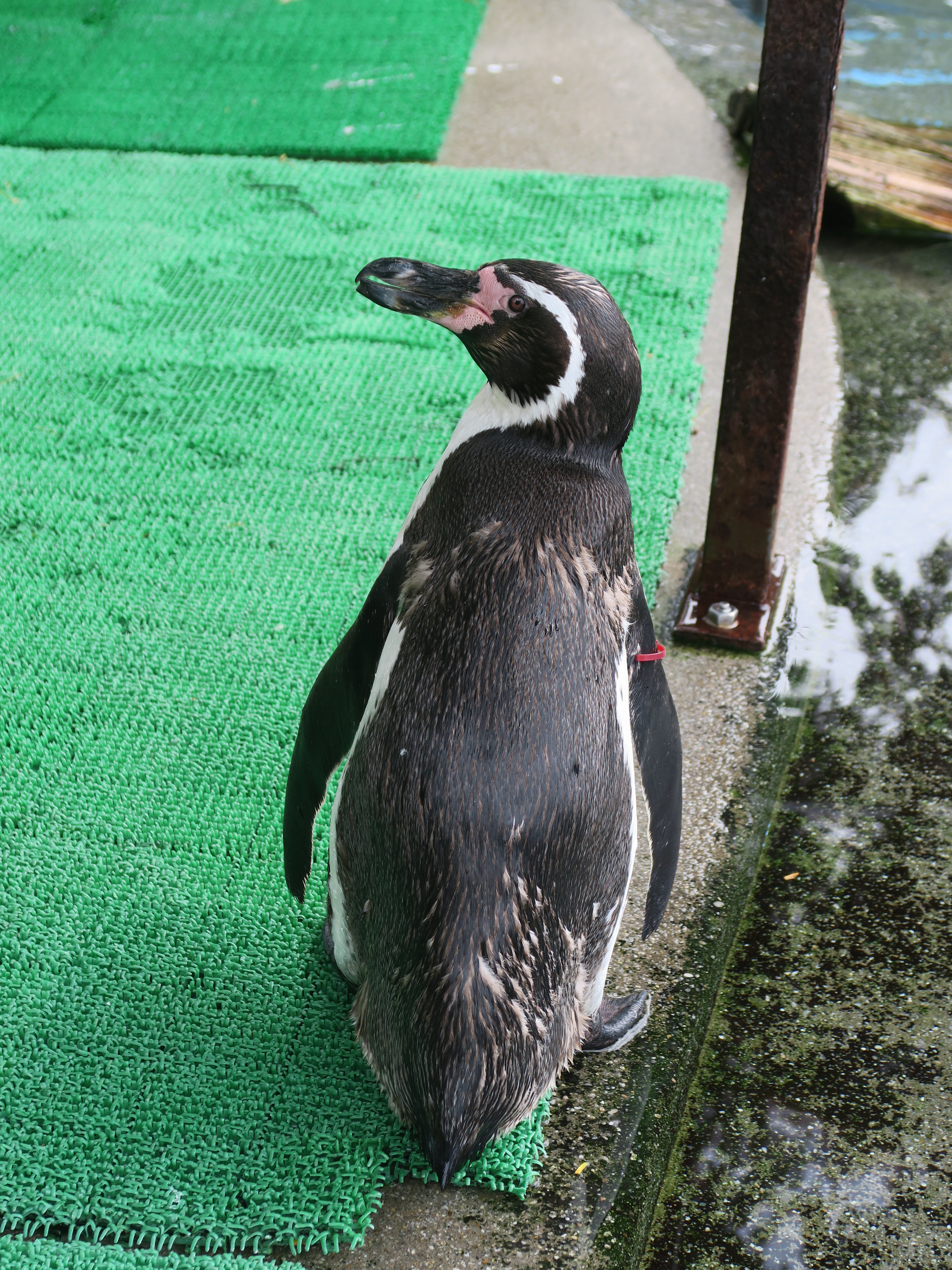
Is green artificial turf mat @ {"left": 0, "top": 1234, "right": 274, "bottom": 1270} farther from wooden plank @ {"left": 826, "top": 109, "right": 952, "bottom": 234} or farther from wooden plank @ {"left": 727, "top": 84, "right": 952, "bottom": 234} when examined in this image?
wooden plank @ {"left": 826, "top": 109, "right": 952, "bottom": 234}

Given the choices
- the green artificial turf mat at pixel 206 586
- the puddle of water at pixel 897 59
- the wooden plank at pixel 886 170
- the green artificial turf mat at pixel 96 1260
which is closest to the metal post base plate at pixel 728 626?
the green artificial turf mat at pixel 206 586

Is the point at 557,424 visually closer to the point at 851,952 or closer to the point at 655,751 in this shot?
the point at 655,751

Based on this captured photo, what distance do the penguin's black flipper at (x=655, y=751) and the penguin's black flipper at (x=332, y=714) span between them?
11.6 inches

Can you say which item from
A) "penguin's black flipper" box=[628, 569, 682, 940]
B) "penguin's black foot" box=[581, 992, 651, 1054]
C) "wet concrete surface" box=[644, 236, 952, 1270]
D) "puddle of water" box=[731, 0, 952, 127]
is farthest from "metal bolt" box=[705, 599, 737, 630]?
"puddle of water" box=[731, 0, 952, 127]

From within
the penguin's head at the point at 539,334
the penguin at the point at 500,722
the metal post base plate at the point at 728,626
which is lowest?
the metal post base plate at the point at 728,626

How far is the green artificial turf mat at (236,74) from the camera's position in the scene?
13.0ft

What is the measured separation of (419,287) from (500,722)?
1.62 ft

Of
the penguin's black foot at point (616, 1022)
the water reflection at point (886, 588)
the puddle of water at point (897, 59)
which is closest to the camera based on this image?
the penguin's black foot at point (616, 1022)

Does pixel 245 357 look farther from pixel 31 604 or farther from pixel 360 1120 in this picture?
pixel 360 1120

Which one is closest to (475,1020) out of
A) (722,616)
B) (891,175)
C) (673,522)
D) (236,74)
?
(722,616)

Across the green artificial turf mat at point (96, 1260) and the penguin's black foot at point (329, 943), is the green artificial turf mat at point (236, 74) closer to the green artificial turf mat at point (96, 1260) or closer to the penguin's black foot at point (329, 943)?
the penguin's black foot at point (329, 943)

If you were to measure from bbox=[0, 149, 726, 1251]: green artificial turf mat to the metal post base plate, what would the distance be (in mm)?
115

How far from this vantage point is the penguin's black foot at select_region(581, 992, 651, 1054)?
61.6 inches

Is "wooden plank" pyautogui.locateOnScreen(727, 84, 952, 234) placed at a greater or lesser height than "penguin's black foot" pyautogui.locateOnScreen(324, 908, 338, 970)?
greater
